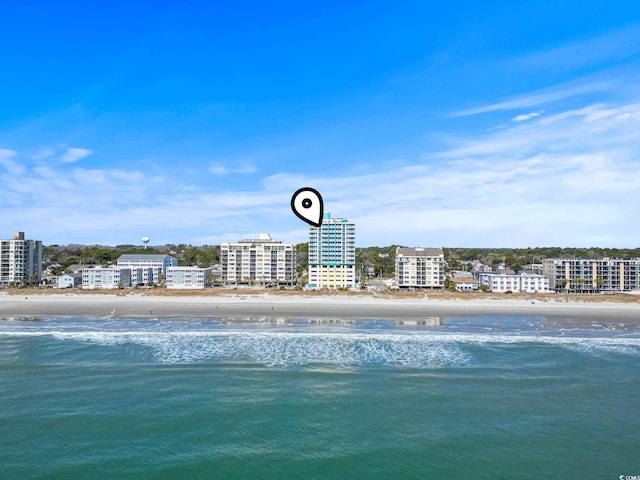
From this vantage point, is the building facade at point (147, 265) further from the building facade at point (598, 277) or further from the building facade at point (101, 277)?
the building facade at point (598, 277)

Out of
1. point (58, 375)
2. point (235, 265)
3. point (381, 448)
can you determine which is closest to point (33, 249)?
point (235, 265)

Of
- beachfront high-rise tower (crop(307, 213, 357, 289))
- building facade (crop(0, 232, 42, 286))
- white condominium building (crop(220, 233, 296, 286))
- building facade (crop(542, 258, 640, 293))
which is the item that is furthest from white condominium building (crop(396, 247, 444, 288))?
building facade (crop(0, 232, 42, 286))

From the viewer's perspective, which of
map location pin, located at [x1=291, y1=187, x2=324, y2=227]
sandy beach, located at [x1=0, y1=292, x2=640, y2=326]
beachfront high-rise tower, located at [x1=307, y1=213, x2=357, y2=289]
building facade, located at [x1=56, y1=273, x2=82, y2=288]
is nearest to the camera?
map location pin, located at [x1=291, y1=187, x2=324, y2=227]

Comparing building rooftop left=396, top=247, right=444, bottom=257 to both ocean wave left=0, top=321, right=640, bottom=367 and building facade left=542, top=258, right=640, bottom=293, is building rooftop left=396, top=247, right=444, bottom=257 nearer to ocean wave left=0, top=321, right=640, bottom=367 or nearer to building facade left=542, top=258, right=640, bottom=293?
building facade left=542, top=258, right=640, bottom=293

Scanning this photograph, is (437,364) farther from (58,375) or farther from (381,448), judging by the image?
(58,375)

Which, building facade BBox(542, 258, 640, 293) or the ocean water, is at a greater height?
building facade BBox(542, 258, 640, 293)

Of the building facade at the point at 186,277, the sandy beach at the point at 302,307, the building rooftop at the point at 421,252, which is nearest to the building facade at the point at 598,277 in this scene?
the building rooftop at the point at 421,252

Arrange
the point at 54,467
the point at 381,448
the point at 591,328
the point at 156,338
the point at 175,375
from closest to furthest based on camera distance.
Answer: the point at 54,467 < the point at 381,448 < the point at 175,375 < the point at 156,338 < the point at 591,328

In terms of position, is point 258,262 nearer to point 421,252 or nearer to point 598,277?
point 421,252
